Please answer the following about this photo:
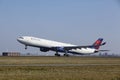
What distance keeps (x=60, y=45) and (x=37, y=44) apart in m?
10.1

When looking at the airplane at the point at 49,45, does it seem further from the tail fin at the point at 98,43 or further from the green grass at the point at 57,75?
the green grass at the point at 57,75

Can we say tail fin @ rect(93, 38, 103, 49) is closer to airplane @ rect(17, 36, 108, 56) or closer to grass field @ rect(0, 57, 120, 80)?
airplane @ rect(17, 36, 108, 56)

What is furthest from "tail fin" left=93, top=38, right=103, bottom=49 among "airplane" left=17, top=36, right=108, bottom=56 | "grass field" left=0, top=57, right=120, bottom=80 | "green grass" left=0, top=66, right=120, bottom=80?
"green grass" left=0, top=66, right=120, bottom=80

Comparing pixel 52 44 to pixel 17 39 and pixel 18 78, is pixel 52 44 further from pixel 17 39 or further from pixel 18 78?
pixel 18 78

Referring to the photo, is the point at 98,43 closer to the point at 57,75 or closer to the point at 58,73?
the point at 58,73

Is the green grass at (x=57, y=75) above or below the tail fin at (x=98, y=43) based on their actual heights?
below

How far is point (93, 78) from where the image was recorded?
3000cm

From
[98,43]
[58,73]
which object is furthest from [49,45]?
[58,73]

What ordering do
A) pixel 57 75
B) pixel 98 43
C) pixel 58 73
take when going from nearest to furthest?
pixel 57 75 → pixel 58 73 → pixel 98 43

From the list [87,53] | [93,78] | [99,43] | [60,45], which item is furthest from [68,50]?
[93,78]

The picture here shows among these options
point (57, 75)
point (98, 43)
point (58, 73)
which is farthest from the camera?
point (98, 43)

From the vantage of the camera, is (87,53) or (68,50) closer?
(68,50)

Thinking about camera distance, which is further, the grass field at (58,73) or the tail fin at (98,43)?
the tail fin at (98,43)

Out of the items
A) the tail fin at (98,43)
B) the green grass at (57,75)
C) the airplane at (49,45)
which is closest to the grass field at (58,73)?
the green grass at (57,75)
